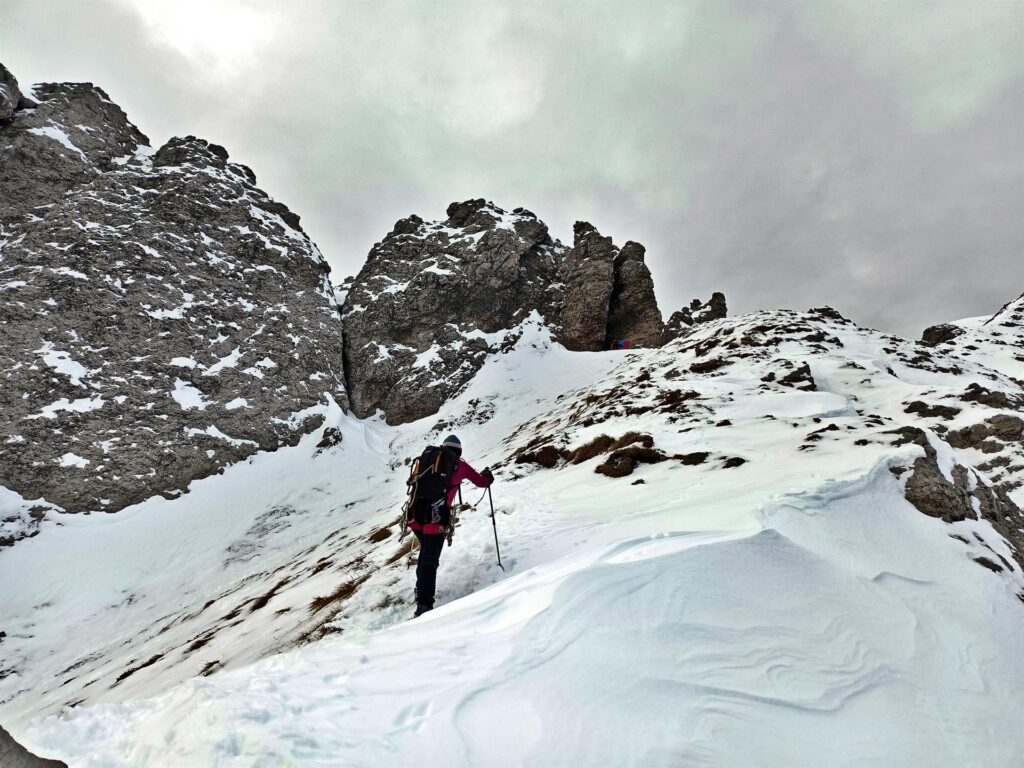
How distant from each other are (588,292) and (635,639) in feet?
156

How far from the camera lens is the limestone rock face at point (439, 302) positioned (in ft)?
136

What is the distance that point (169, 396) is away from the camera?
96.1 ft

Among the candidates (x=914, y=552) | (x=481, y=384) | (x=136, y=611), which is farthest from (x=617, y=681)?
(x=481, y=384)

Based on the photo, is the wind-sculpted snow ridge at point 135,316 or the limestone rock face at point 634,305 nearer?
the wind-sculpted snow ridge at point 135,316

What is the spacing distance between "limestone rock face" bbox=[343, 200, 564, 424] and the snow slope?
27.7m

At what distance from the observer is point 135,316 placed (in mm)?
30578

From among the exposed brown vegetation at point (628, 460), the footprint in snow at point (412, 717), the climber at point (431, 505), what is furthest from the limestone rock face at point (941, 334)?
the footprint in snow at point (412, 717)

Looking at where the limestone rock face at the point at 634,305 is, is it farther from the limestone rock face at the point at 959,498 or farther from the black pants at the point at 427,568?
the black pants at the point at 427,568

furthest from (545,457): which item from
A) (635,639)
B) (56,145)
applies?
(56,145)

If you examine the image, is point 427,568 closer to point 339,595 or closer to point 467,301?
point 339,595

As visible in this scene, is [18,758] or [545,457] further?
[545,457]

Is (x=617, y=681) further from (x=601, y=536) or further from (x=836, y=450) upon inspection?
(x=836, y=450)

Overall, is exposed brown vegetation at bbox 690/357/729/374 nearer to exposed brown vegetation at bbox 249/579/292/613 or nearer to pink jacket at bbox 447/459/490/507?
pink jacket at bbox 447/459/490/507

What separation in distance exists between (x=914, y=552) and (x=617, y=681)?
5507 mm
